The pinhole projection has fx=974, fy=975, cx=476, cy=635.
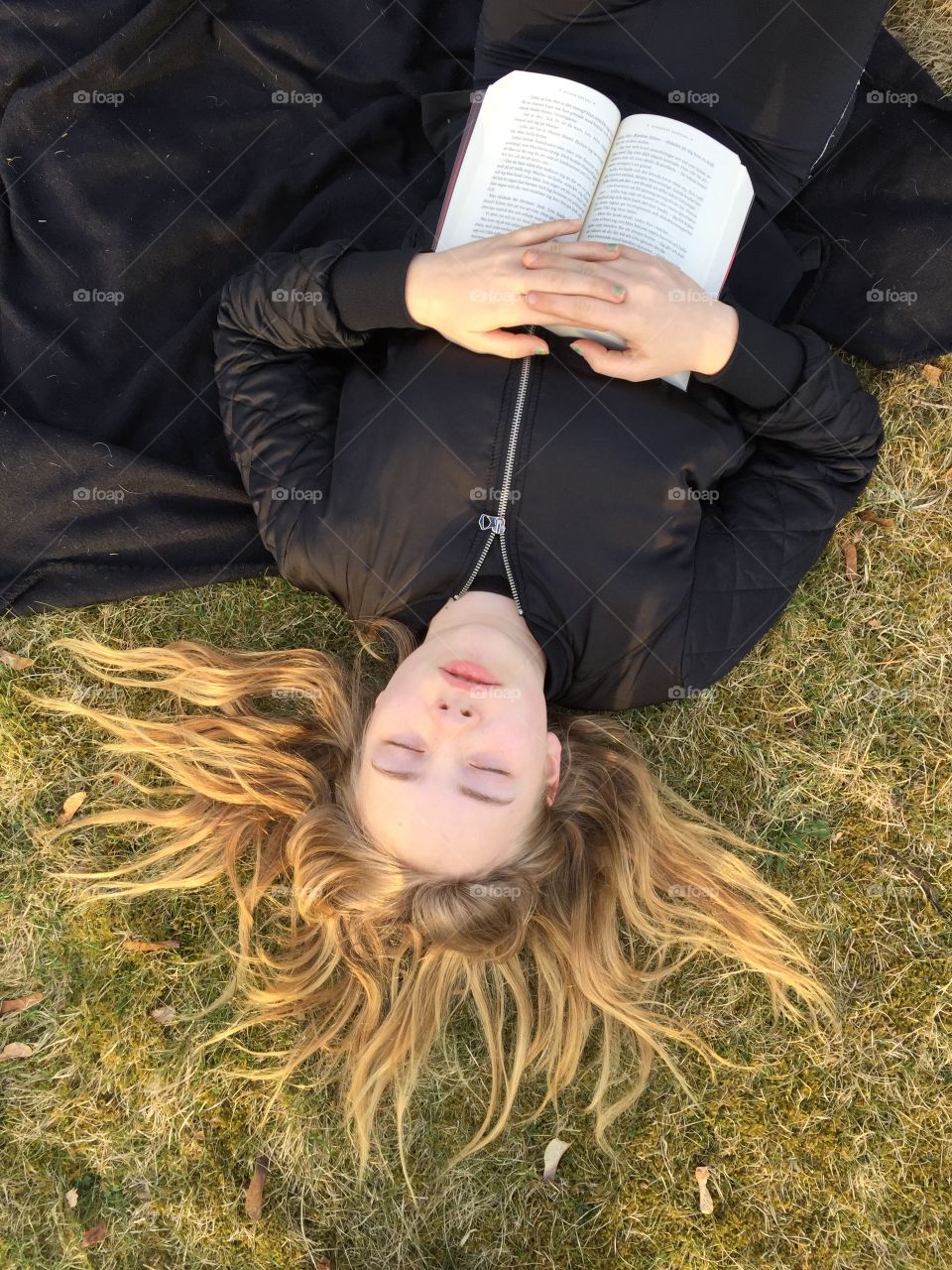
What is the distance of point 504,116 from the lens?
3.30 meters

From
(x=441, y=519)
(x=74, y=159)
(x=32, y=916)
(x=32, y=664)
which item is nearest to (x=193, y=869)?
(x=32, y=916)

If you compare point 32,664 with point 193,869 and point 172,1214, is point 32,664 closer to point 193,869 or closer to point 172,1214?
point 193,869

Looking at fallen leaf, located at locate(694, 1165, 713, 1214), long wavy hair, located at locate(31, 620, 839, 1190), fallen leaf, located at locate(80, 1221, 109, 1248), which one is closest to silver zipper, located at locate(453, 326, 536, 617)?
long wavy hair, located at locate(31, 620, 839, 1190)

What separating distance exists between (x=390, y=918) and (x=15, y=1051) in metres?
1.80

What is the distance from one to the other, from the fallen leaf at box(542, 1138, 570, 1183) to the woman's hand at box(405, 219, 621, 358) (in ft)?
10.1

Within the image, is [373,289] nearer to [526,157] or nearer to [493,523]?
[526,157]

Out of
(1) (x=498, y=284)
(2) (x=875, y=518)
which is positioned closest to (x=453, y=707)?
(1) (x=498, y=284)

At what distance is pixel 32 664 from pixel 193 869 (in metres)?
1.13

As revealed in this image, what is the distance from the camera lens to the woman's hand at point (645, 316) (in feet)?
10.2

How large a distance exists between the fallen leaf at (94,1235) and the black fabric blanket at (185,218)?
98.7 inches

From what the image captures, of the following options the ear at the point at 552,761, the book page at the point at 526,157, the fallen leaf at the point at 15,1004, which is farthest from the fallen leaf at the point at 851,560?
the fallen leaf at the point at 15,1004

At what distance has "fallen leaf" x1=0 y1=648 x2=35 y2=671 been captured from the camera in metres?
4.12

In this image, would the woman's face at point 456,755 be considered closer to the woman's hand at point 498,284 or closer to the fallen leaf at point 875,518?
the woman's hand at point 498,284

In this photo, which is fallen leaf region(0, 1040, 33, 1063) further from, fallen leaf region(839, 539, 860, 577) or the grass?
fallen leaf region(839, 539, 860, 577)
